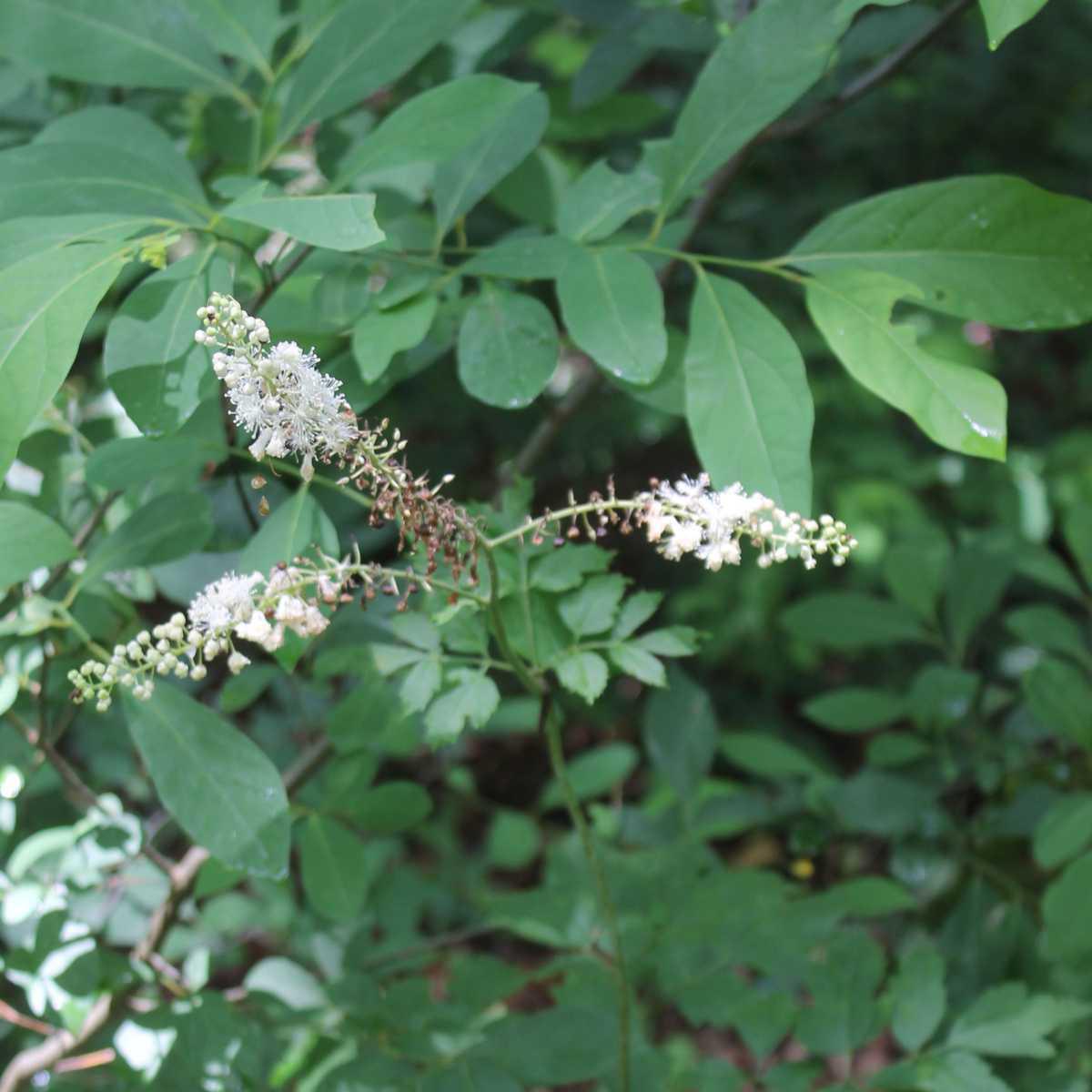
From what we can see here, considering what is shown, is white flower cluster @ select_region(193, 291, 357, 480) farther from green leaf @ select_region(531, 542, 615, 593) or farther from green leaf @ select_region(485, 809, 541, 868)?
green leaf @ select_region(485, 809, 541, 868)

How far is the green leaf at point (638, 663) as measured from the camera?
0.91m

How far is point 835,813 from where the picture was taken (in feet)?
5.41

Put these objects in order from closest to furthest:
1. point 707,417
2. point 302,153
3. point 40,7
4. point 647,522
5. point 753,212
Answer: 1. point 647,522
2. point 707,417
3. point 40,7
4. point 302,153
5. point 753,212

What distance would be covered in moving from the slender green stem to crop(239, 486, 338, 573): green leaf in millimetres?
239

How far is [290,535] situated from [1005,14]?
64 cm

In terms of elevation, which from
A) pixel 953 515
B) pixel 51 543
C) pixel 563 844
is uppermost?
pixel 51 543

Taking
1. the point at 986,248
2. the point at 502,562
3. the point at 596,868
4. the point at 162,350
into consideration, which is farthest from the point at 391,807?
the point at 986,248

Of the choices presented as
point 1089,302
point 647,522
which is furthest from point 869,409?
point 647,522

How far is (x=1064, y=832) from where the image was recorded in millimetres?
1241

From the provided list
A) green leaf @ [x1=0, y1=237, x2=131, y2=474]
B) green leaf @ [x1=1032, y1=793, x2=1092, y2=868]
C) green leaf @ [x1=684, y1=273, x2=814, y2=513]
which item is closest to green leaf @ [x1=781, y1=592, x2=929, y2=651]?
green leaf @ [x1=1032, y1=793, x2=1092, y2=868]

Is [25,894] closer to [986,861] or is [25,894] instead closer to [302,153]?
[302,153]

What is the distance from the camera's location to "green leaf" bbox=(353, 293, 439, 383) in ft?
2.96

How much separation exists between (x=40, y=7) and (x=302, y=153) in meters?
0.56

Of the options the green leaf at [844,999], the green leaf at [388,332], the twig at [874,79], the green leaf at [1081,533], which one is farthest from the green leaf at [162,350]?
the green leaf at [1081,533]
